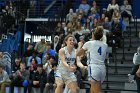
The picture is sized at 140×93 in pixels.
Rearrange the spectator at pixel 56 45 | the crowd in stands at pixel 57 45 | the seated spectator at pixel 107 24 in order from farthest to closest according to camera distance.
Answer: the seated spectator at pixel 107 24
the spectator at pixel 56 45
the crowd in stands at pixel 57 45

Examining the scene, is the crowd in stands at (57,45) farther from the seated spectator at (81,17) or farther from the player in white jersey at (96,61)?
the player in white jersey at (96,61)

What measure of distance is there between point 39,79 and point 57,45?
9.24 ft

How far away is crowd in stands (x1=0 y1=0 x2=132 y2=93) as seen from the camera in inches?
715

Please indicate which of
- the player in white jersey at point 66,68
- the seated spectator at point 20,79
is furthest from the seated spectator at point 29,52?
the player in white jersey at point 66,68

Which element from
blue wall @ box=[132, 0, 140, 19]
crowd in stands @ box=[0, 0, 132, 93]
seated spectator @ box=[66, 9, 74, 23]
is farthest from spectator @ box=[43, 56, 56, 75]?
blue wall @ box=[132, 0, 140, 19]

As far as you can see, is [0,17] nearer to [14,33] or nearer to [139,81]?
[14,33]

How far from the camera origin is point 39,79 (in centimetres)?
1817

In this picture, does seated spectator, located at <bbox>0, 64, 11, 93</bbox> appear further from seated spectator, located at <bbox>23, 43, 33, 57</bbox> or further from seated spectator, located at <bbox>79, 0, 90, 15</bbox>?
seated spectator, located at <bbox>79, 0, 90, 15</bbox>

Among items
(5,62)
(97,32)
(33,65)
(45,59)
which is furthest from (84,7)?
(97,32)

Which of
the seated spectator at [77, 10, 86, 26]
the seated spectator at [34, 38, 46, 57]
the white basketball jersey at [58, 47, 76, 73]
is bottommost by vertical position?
the seated spectator at [34, 38, 46, 57]

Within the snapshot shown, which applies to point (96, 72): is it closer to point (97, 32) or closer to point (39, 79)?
point (97, 32)

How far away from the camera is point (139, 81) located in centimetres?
1298

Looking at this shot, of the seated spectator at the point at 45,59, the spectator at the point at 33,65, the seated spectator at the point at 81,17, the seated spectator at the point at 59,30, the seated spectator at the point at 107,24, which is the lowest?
the spectator at the point at 33,65

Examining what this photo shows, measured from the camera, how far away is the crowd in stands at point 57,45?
18.2 metres
